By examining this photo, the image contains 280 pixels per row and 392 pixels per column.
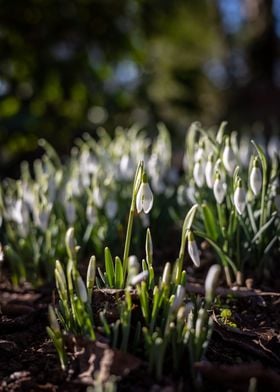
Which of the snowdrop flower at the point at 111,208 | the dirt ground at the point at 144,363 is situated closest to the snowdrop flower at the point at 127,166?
the snowdrop flower at the point at 111,208

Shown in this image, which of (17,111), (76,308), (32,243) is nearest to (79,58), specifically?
(17,111)

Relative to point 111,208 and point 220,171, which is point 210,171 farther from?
point 111,208

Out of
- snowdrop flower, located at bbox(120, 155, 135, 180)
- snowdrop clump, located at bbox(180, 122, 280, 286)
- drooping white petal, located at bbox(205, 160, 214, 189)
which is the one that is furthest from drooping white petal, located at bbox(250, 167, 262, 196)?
snowdrop flower, located at bbox(120, 155, 135, 180)

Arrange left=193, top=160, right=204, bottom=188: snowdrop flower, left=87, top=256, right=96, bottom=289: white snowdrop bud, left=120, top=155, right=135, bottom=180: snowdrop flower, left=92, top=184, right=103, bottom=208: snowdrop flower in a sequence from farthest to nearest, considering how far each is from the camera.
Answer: left=120, top=155, right=135, bottom=180: snowdrop flower → left=92, top=184, right=103, bottom=208: snowdrop flower → left=193, top=160, right=204, bottom=188: snowdrop flower → left=87, top=256, right=96, bottom=289: white snowdrop bud

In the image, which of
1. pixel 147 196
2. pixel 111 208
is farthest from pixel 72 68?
pixel 147 196

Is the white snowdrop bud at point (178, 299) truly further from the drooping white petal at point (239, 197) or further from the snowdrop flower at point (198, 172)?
the snowdrop flower at point (198, 172)

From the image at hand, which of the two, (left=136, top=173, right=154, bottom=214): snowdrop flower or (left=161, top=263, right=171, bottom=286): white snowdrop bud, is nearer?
(left=161, top=263, right=171, bottom=286): white snowdrop bud

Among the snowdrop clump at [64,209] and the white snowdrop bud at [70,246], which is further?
the snowdrop clump at [64,209]

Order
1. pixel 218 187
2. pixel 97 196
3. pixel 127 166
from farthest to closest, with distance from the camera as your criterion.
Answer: pixel 127 166, pixel 97 196, pixel 218 187

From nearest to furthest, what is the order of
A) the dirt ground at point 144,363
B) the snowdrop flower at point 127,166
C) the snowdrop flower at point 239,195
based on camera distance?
the dirt ground at point 144,363
the snowdrop flower at point 239,195
the snowdrop flower at point 127,166

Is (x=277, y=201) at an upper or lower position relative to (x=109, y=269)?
upper

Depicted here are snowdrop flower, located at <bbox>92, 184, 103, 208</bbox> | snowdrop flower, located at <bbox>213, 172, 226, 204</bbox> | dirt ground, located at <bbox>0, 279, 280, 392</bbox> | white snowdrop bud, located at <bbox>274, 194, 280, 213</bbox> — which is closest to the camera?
dirt ground, located at <bbox>0, 279, 280, 392</bbox>

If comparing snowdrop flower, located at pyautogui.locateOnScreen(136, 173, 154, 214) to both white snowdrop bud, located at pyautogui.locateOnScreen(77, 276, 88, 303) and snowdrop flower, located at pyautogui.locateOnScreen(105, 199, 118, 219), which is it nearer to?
white snowdrop bud, located at pyautogui.locateOnScreen(77, 276, 88, 303)

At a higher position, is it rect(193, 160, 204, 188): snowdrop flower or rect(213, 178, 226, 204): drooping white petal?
rect(193, 160, 204, 188): snowdrop flower
